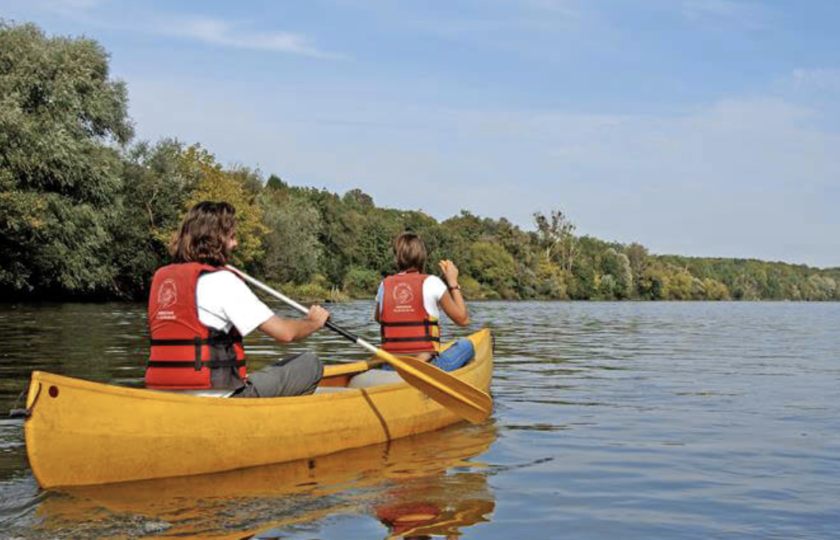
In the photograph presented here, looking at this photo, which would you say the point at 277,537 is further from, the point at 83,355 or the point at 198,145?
the point at 198,145

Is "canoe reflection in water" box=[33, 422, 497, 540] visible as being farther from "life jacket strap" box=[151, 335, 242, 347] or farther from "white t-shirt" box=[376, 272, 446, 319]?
"white t-shirt" box=[376, 272, 446, 319]

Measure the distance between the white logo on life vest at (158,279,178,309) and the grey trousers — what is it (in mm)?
726

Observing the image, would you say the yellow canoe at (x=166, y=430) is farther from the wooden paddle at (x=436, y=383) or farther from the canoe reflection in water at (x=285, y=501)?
the wooden paddle at (x=436, y=383)

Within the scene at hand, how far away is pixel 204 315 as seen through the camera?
188 inches

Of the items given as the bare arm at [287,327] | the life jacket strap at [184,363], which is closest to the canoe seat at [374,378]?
the bare arm at [287,327]

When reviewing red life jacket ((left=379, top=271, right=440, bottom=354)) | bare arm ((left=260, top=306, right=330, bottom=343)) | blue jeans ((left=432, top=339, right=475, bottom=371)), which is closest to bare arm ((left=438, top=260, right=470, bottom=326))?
red life jacket ((left=379, top=271, right=440, bottom=354))

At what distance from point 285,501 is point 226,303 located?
1139mm

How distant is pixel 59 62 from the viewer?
84.5 feet

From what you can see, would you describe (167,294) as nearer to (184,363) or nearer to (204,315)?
(204,315)

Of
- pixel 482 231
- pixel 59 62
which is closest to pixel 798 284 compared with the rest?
pixel 482 231

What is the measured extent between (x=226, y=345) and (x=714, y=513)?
287 centimetres

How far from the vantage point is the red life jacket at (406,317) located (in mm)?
6996

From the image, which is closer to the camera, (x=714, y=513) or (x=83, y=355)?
(x=714, y=513)

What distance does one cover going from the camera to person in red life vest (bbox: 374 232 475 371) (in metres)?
7.00
